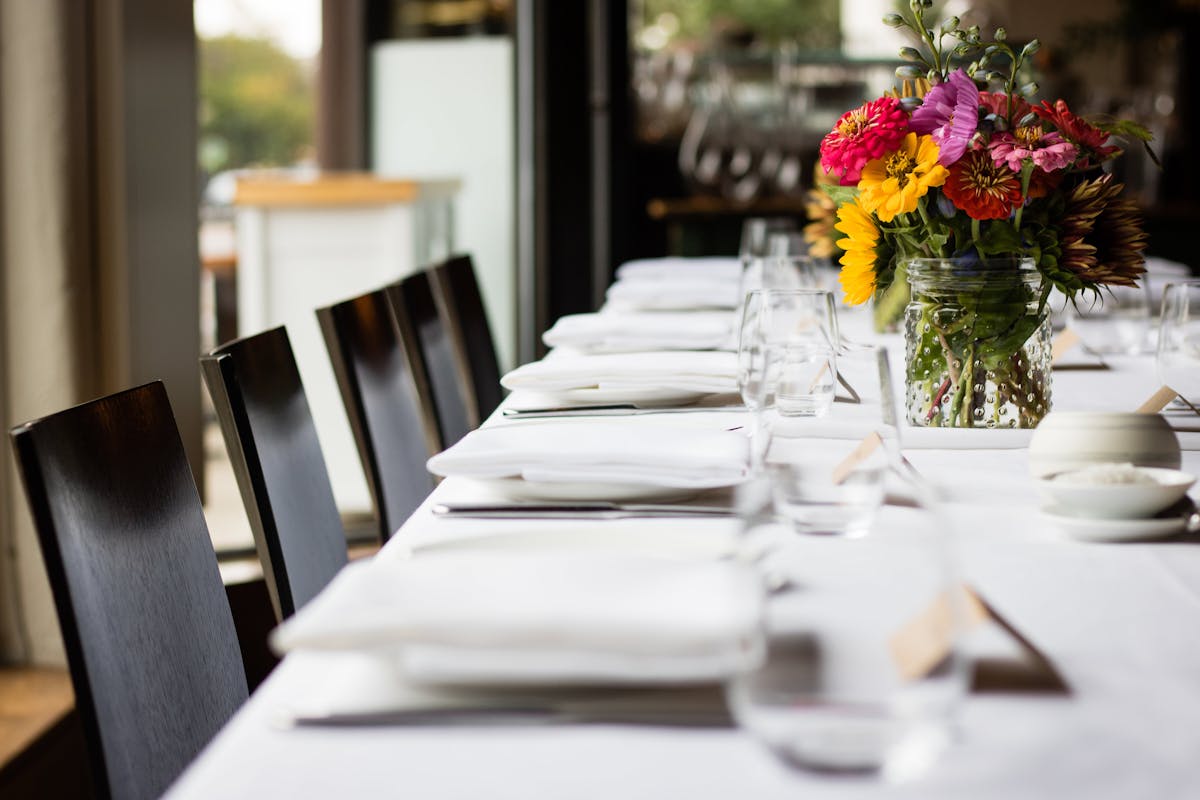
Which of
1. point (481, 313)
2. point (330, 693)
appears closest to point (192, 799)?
point (330, 693)

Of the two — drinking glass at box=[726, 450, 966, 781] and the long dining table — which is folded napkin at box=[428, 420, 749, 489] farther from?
drinking glass at box=[726, 450, 966, 781]

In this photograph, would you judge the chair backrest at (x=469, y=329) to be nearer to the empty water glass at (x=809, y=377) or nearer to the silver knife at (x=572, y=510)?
the empty water glass at (x=809, y=377)

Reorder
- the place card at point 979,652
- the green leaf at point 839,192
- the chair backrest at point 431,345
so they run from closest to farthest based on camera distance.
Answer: the place card at point 979,652
the green leaf at point 839,192
the chair backrest at point 431,345

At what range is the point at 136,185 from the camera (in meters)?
2.81

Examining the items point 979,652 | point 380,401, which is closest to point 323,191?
point 380,401

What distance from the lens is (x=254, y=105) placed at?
4.39 m

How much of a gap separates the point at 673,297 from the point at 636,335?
0.53m

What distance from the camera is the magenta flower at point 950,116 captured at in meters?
1.32

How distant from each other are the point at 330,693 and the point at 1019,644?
1.21ft

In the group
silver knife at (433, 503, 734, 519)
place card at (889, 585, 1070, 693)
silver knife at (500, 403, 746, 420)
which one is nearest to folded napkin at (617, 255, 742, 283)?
silver knife at (500, 403, 746, 420)

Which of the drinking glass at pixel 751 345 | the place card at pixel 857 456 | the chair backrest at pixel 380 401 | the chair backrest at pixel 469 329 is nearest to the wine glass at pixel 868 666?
the place card at pixel 857 456

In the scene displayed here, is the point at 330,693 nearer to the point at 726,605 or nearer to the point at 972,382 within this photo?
the point at 726,605

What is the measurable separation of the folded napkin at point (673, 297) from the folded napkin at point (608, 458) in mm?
1105

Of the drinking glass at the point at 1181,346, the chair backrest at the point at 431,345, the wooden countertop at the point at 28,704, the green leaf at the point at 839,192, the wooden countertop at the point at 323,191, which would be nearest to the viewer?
the drinking glass at the point at 1181,346
